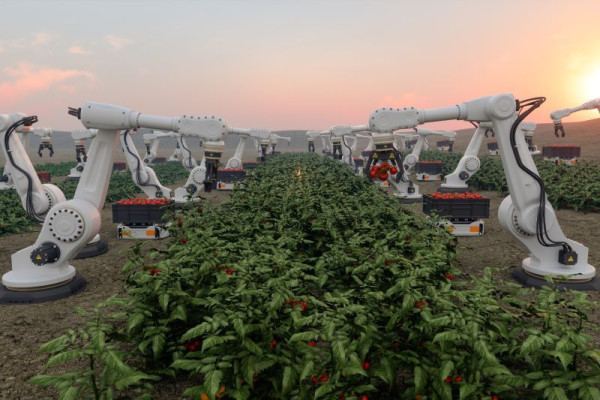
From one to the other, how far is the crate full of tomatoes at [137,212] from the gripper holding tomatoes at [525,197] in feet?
23.7

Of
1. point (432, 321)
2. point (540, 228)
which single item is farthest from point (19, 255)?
point (540, 228)

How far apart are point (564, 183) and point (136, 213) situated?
49.1ft

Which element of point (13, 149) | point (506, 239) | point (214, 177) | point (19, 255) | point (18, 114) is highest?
point (18, 114)

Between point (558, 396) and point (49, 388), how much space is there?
445cm

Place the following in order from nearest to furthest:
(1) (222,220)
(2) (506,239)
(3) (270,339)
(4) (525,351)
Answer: (4) (525,351)
(3) (270,339)
(1) (222,220)
(2) (506,239)

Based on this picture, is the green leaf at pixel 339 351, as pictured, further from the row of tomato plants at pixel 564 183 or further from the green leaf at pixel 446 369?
the row of tomato plants at pixel 564 183

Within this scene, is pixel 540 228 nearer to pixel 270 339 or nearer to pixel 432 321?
pixel 432 321

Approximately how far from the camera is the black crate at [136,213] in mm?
10766

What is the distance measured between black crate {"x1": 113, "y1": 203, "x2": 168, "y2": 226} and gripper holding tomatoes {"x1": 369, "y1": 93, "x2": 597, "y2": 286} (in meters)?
7.27

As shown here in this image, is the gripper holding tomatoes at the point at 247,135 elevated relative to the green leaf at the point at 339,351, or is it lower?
elevated

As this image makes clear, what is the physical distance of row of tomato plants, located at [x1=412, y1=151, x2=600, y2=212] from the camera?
1392 cm

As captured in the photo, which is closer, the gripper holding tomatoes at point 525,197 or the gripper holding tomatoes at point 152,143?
the gripper holding tomatoes at point 525,197

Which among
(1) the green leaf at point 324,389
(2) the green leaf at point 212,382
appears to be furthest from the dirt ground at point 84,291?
(1) the green leaf at point 324,389

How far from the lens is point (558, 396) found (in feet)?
8.96
